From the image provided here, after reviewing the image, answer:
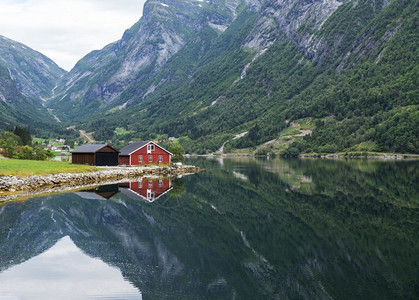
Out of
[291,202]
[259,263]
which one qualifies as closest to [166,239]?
[259,263]


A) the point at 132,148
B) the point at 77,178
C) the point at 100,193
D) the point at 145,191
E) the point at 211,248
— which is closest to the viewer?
the point at 211,248

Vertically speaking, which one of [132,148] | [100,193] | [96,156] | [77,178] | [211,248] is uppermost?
[132,148]

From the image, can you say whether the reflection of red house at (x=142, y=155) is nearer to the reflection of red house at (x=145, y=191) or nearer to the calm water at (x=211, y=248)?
the reflection of red house at (x=145, y=191)

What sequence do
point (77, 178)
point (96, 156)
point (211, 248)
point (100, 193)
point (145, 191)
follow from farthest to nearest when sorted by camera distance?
point (96, 156) → point (77, 178) → point (145, 191) → point (100, 193) → point (211, 248)

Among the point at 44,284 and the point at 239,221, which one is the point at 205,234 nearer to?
the point at 239,221

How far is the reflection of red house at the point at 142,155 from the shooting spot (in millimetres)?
103419

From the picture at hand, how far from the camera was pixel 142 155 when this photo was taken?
105875 millimetres

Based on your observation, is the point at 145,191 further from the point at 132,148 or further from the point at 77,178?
the point at 132,148

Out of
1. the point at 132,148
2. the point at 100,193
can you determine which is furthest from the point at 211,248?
the point at 132,148

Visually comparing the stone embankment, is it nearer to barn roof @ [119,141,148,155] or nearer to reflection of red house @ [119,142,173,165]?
reflection of red house @ [119,142,173,165]

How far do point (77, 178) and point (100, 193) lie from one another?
1586 cm

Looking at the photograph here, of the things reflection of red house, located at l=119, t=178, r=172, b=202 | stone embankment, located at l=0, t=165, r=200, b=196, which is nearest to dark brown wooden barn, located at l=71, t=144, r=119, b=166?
stone embankment, located at l=0, t=165, r=200, b=196

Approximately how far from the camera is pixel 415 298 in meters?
19.2

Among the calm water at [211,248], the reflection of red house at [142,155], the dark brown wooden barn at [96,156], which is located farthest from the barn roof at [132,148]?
the calm water at [211,248]
